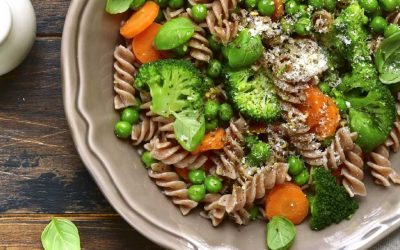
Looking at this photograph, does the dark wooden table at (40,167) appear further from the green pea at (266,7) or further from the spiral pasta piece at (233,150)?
the green pea at (266,7)

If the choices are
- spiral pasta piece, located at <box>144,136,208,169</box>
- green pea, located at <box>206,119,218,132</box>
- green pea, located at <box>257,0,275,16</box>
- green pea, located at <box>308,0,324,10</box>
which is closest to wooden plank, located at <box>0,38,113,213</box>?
spiral pasta piece, located at <box>144,136,208,169</box>

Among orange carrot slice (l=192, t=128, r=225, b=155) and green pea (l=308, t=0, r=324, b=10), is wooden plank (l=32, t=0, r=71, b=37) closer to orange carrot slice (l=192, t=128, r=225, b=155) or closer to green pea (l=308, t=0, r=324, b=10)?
orange carrot slice (l=192, t=128, r=225, b=155)

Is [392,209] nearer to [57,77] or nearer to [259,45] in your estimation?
[259,45]

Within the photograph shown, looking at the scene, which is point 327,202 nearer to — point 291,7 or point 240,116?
point 240,116

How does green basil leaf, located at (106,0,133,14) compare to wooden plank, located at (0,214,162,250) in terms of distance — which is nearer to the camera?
green basil leaf, located at (106,0,133,14)

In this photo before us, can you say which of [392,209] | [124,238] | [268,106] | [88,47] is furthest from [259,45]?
[124,238]
